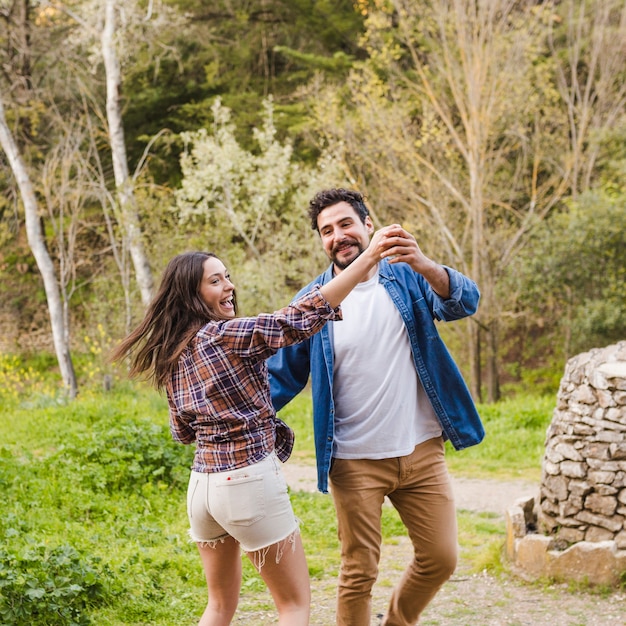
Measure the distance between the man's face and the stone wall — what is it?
6.74 ft

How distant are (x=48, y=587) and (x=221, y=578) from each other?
133 cm

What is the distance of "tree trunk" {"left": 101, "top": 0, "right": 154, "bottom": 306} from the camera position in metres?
13.9

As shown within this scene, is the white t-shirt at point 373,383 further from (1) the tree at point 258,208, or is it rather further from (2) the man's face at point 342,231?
(1) the tree at point 258,208

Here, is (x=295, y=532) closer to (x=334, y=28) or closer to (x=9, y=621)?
(x=9, y=621)

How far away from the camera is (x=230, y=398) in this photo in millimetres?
2646

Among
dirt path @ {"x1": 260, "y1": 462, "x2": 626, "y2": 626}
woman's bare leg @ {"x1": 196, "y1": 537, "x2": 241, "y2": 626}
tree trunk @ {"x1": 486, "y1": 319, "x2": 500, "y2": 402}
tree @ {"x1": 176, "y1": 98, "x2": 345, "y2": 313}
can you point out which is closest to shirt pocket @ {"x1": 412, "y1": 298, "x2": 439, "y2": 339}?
woman's bare leg @ {"x1": 196, "y1": 537, "x2": 241, "y2": 626}

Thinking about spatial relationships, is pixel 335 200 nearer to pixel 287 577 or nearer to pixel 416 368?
pixel 416 368

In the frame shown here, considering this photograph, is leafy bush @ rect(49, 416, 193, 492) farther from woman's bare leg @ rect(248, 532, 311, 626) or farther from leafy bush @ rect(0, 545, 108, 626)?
woman's bare leg @ rect(248, 532, 311, 626)

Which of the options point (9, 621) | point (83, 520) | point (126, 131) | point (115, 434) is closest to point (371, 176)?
point (126, 131)

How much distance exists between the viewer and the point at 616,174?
14.4 meters

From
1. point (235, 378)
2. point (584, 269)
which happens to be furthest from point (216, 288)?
point (584, 269)

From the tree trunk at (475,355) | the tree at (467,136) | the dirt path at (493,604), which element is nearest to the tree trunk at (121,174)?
the tree at (467,136)

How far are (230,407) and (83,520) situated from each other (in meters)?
3.37

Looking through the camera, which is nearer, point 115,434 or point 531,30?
point 115,434
